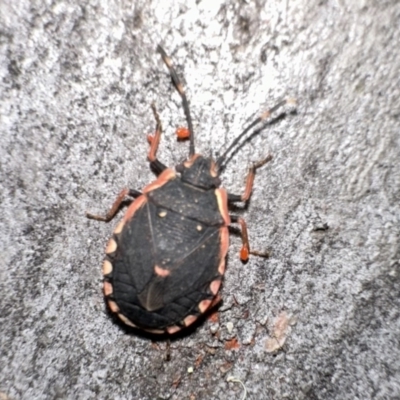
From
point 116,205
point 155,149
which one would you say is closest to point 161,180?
point 155,149

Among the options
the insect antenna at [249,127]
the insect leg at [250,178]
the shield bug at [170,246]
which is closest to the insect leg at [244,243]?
the shield bug at [170,246]

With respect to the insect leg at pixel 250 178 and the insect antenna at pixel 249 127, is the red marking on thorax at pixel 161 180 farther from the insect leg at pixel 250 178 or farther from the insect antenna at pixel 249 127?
the insect leg at pixel 250 178

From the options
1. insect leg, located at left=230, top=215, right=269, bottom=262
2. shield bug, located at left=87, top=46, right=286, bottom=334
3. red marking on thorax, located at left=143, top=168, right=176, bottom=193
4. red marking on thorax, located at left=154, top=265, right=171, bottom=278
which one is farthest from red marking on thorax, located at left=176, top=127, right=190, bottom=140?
red marking on thorax, located at left=154, top=265, right=171, bottom=278

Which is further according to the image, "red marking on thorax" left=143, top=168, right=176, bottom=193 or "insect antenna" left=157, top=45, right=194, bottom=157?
"red marking on thorax" left=143, top=168, right=176, bottom=193

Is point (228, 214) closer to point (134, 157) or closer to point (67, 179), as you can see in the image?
point (134, 157)

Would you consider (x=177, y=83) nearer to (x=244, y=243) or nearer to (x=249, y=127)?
(x=249, y=127)

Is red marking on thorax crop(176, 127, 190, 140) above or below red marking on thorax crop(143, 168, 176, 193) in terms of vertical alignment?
above

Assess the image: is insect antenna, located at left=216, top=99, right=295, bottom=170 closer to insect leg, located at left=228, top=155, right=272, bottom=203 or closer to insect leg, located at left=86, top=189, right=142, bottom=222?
insect leg, located at left=228, top=155, right=272, bottom=203
